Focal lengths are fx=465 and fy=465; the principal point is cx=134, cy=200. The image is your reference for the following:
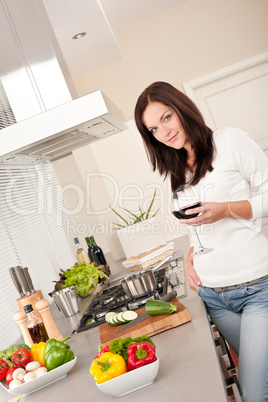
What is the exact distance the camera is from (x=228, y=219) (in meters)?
1.65

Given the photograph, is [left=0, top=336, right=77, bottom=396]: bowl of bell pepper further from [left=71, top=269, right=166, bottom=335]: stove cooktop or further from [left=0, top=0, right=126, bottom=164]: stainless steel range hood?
[left=0, top=0, right=126, bottom=164]: stainless steel range hood

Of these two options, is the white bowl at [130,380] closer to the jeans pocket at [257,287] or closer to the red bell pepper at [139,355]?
the red bell pepper at [139,355]

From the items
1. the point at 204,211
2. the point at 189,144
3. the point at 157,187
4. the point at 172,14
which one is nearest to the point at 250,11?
the point at 172,14

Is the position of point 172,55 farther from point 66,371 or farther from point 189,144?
point 66,371

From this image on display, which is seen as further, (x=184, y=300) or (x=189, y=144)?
(x=184, y=300)

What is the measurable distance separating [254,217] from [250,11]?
4.11 meters

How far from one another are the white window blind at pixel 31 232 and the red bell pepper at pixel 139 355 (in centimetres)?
117

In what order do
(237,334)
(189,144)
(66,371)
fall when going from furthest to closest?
(189,144) < (237,334) < (66,371)

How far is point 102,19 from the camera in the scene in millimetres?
3600

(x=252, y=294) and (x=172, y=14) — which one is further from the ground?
(x=172, y=14)

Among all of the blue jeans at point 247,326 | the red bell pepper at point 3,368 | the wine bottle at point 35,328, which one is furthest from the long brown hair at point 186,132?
the red bell pepper at point 3,368

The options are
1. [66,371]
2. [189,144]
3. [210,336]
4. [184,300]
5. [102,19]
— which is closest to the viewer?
[210,336]

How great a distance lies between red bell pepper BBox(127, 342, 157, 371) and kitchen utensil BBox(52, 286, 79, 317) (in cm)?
126

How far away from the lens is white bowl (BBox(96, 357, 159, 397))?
4.04 feet
